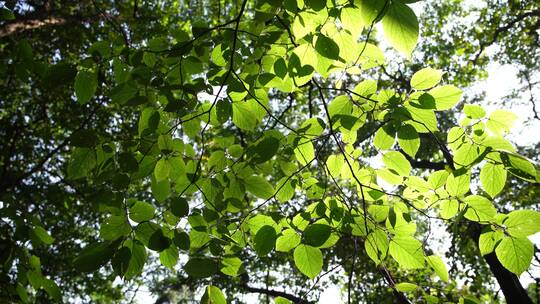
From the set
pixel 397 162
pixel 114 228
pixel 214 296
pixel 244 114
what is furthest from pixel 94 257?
pixel 397 162

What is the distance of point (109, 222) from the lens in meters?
1.03

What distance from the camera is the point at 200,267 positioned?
109 cm

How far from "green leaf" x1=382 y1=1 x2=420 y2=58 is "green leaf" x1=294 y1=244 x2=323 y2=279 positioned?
2.30 ft

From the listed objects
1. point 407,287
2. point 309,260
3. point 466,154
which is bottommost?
point 407,287

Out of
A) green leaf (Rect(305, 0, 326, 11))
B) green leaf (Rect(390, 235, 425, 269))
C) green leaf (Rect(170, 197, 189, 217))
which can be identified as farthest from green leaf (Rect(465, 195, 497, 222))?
green leaf (Rect(170, 197, 189, 217))

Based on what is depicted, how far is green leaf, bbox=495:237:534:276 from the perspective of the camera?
1.03m

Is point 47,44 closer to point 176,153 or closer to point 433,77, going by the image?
point 176,153

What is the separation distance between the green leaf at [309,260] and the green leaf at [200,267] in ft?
0.93

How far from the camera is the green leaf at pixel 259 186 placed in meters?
1.33

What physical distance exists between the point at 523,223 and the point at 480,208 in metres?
0.13

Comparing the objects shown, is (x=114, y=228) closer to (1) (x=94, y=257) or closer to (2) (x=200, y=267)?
(1) (x=94, y=257)

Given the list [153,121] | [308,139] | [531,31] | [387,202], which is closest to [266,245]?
[308,139]

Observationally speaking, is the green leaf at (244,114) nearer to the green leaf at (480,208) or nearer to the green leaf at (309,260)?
the green leaf at (309,260)

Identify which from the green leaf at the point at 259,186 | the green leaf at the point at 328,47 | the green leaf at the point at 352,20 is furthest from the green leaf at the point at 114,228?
the green leaf at the point at 352,20
